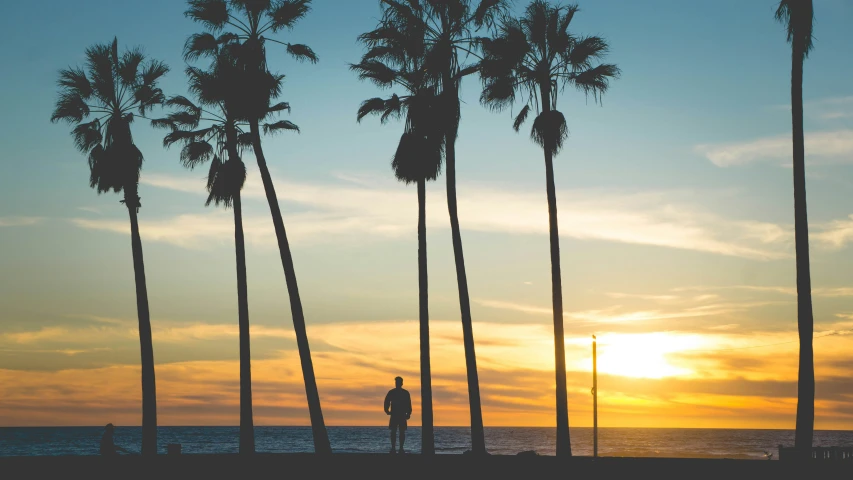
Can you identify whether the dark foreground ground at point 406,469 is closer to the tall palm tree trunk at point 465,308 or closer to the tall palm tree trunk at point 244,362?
the tall palm tree trunk at point 465,308

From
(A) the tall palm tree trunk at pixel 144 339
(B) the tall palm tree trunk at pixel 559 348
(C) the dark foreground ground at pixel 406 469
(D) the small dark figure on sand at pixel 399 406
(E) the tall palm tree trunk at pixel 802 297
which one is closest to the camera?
(C) the dark foreground ground at pixel 406 469

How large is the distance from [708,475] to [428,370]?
12.8 meters

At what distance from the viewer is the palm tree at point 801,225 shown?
21.6m

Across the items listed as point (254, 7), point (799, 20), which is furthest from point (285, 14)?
point (799, 20)

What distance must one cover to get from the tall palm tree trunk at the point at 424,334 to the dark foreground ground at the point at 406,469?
21.8ft

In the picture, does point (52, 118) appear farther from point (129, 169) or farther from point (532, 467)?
point (532, 467)

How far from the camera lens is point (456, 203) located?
102 ft

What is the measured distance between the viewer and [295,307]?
101ft

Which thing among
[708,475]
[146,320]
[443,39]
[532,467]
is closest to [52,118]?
[146,320]

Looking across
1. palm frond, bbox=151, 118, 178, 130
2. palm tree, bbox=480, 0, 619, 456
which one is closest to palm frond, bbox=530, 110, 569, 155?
palm tree, bbox=480, 0, 619, 456

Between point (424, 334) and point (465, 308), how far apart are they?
176 centimetres

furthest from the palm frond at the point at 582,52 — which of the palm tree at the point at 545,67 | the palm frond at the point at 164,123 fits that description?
the palm frond at the point at 164,123

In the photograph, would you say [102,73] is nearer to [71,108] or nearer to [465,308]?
[71,108]

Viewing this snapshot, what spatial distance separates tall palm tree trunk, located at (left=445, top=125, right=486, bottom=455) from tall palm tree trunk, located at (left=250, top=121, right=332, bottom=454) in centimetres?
495
